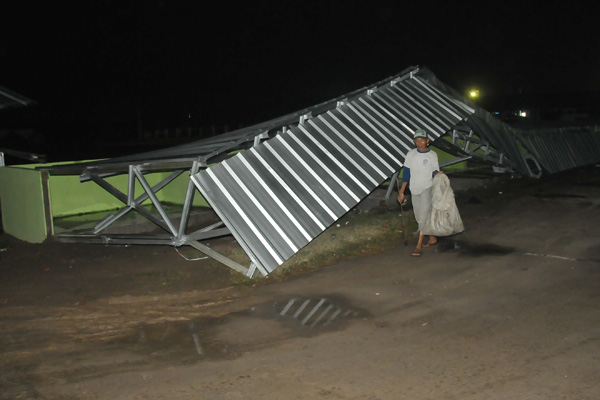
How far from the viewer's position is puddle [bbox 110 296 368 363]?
4902 millimetres

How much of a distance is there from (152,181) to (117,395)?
882 cm

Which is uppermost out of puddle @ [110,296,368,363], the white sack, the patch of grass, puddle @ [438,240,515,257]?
the white sack

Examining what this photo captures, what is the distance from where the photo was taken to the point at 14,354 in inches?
195

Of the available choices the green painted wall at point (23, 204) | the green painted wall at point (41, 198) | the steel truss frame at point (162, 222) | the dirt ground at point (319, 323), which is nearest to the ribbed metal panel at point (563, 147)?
the dirt ground at point (319, 323)

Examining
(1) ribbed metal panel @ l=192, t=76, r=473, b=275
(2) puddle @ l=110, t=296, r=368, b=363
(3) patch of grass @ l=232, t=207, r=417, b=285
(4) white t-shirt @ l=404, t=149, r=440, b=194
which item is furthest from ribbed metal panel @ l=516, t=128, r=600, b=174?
(2) puddle @ l=110, t=296, r=368, b=363

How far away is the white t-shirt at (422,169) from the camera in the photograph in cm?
785

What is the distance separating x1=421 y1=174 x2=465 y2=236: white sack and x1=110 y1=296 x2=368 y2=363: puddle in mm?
2394

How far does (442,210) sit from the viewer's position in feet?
25.5

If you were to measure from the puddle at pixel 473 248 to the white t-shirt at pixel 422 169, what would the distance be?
3.47ft

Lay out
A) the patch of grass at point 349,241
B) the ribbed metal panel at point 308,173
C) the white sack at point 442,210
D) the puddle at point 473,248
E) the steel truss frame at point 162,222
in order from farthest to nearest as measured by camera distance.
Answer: the puddle at point 473,248 → the white sack at point 442,210 → the patch of grass at point 349,241 → the steel truss frame at point 162,222 → the ribbed metal panel at point 308,173

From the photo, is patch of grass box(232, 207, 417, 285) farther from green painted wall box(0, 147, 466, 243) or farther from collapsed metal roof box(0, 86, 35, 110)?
collapsed metal roof box(0, 86, 35, 110)

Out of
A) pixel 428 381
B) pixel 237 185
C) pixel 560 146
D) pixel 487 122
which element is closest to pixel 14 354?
pixel 237 185

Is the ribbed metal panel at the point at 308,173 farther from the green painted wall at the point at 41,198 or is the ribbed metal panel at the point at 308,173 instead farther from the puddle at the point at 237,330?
the green painted wall at the point at 41,198

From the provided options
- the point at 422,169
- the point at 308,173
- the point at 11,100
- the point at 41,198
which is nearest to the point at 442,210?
the point at 422,169
